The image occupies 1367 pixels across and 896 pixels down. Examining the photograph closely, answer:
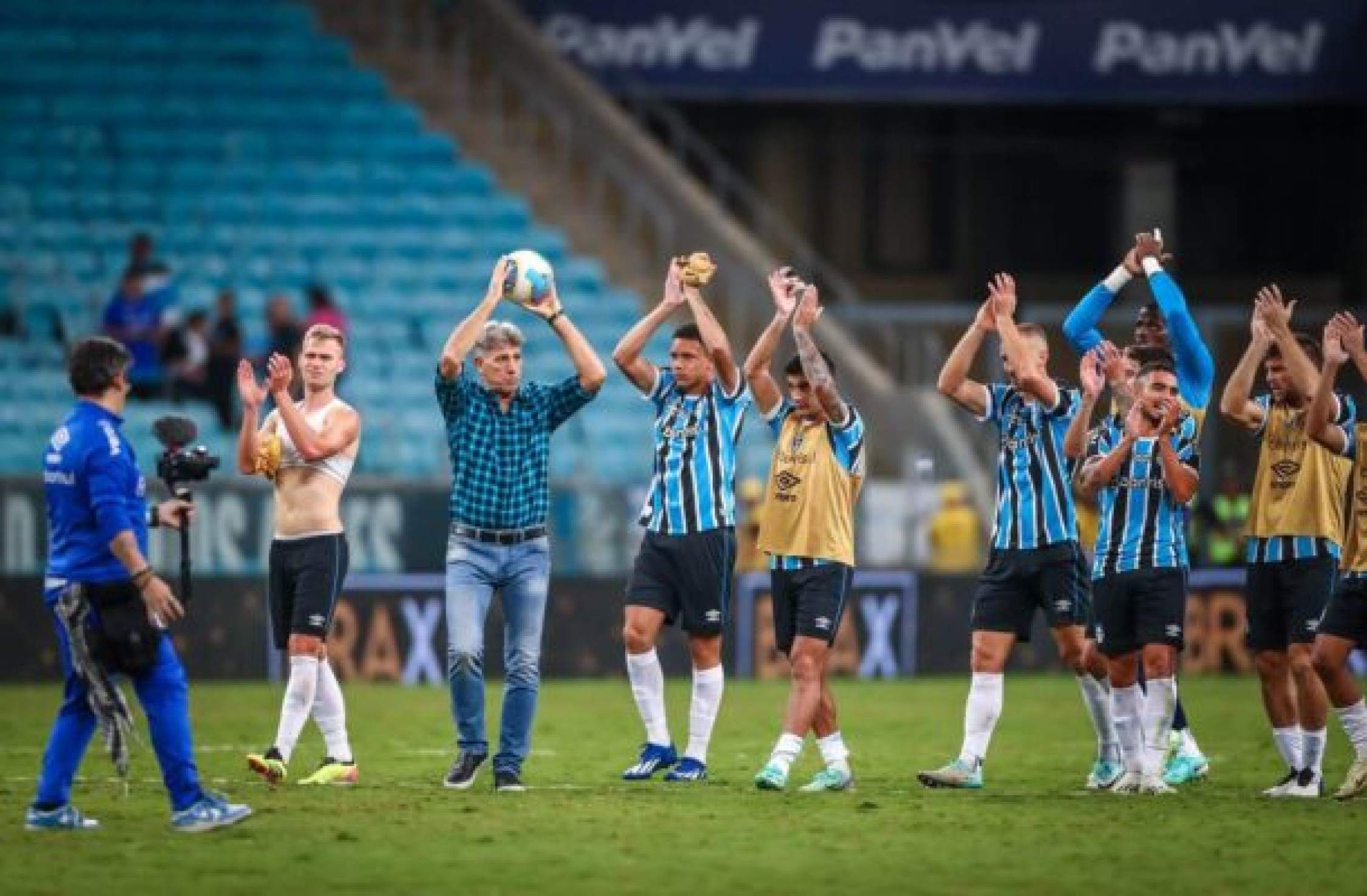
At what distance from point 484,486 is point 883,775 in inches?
119

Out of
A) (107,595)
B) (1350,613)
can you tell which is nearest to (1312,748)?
(1350,613)

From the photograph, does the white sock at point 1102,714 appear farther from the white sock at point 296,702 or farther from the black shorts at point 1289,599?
the white sock at point 296,702

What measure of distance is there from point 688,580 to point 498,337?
1.83 metres

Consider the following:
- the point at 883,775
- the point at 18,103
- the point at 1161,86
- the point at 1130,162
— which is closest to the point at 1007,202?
the point at 1130,162

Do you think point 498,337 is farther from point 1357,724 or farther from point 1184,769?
point 1357,724

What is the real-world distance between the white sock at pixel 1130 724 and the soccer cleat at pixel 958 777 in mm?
765

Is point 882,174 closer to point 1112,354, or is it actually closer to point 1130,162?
point 1130,162

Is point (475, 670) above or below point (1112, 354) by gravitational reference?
below

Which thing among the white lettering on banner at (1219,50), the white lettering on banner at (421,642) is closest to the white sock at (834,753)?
the white lettering on banner at (421,642)

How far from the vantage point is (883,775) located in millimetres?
16969

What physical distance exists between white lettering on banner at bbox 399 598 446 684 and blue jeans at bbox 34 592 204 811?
11935 millimetres

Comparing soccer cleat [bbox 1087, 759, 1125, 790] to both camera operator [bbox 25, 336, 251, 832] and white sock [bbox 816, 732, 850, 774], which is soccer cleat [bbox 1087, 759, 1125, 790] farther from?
camera operator [bbox 25, 336, 251, 832]

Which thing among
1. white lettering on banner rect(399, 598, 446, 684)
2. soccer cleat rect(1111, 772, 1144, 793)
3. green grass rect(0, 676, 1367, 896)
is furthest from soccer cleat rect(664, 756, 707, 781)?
white lettering on banner rect(399, 598, 446, 684)

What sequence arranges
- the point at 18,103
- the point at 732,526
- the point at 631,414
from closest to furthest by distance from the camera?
the point at 732,526, the point at 631,414, the point at 18,103
